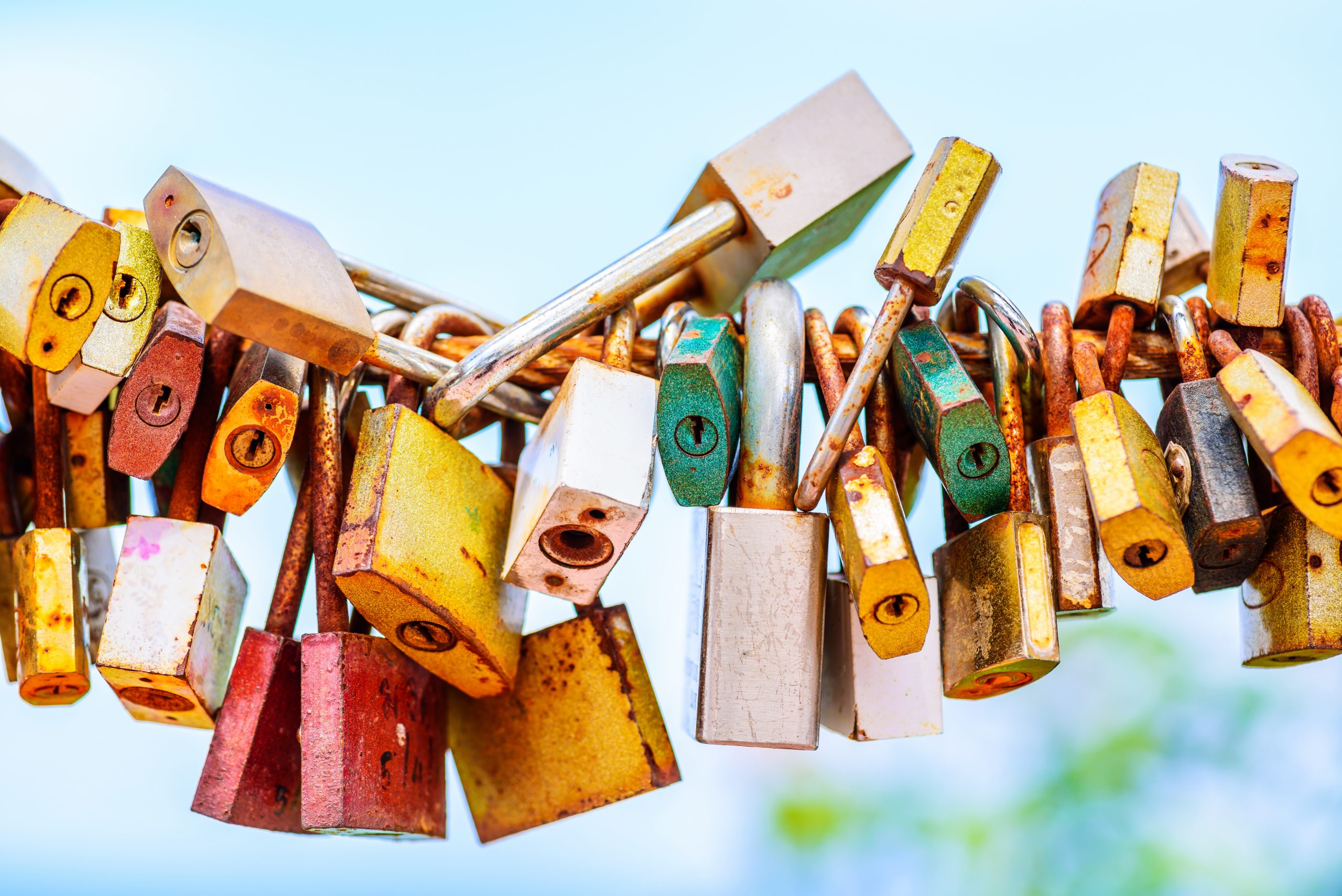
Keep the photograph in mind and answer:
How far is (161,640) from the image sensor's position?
0.57 meters

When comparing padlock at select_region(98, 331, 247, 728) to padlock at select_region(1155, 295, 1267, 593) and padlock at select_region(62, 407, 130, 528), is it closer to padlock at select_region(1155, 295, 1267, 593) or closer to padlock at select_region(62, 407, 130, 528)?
padlock at select_region(62, 407, 130, 528)

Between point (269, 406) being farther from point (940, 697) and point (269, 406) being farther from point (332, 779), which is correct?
point (940, 697)

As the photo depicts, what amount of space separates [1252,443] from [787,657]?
233 millimetres

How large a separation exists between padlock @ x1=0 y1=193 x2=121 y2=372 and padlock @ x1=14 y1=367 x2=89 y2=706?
0.36 feet

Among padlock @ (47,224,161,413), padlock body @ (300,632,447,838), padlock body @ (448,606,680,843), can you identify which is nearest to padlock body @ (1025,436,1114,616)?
padlock body @ (448,606,680,843)

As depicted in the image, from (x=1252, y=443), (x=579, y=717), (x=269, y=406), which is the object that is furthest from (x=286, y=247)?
(x=1252, y=443)

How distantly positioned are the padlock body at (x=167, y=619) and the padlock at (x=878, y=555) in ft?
1.04

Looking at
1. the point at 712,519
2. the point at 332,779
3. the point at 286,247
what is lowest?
the point at 332,779

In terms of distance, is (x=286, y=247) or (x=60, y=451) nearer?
(x=286, y=247)

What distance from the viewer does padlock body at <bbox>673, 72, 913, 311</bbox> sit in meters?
0.68

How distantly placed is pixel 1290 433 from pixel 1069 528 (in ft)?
0.38

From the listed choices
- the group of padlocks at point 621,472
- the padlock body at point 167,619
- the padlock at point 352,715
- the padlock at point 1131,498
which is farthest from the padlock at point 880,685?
the padlock body at point 167,619

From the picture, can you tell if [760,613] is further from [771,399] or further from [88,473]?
[88,473]

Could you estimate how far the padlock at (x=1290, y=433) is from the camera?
1.62 ft
